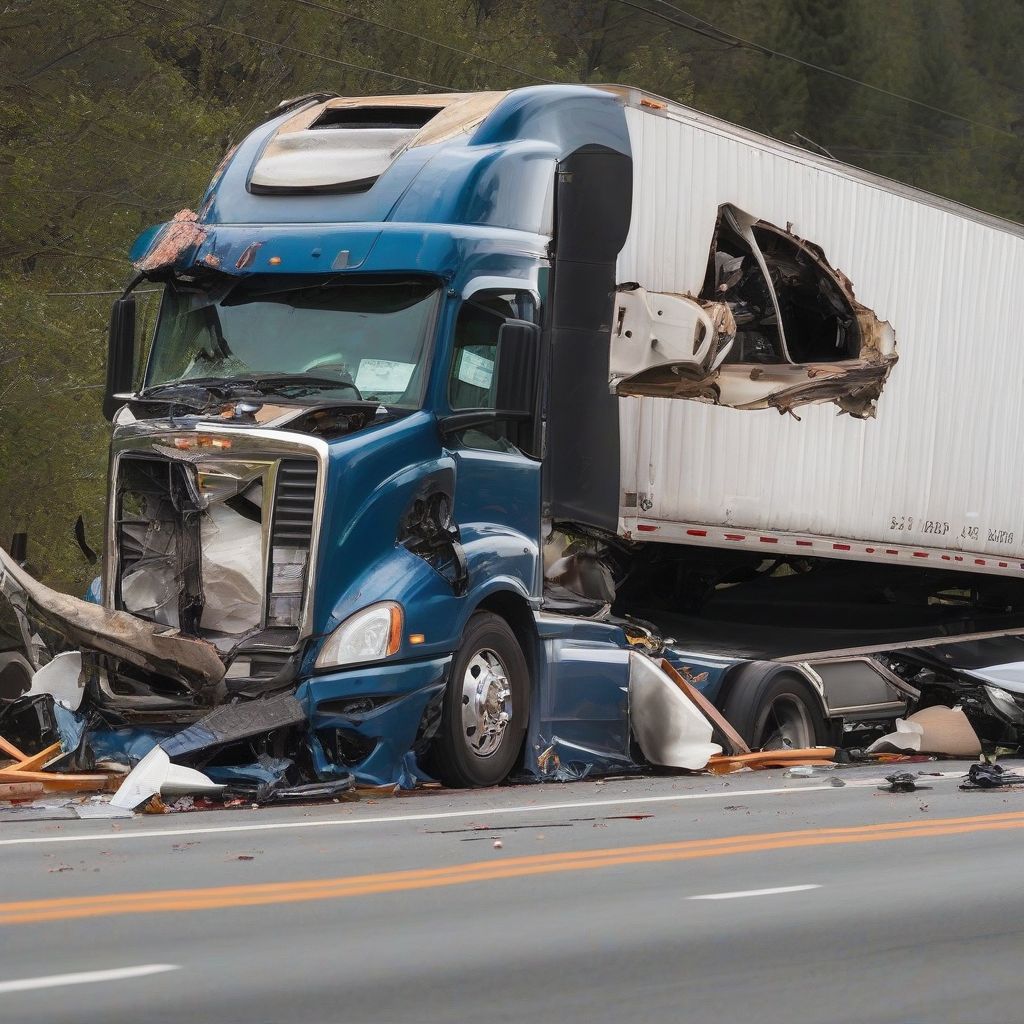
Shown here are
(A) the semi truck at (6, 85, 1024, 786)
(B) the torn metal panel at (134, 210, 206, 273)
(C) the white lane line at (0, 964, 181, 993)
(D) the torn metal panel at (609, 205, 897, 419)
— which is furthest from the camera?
(D) the torn metal panel at (609, 205, 897, 419)

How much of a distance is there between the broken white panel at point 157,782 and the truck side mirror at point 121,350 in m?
2.75

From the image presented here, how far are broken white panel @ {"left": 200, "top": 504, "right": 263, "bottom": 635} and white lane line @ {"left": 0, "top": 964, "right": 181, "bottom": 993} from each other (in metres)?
5.18

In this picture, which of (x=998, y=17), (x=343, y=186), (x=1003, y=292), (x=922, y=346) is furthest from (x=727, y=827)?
(x=998, y=17)

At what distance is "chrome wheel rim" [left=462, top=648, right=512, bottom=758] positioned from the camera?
11820 millimetres

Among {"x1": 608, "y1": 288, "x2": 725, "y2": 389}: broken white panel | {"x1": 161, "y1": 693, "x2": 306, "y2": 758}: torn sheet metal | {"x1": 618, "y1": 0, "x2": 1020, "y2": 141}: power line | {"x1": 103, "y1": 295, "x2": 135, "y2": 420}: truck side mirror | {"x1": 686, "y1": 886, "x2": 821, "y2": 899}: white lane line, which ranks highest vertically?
{"x1": 618, "y1": 0, "x2": 1020, "y2": 141}: power line

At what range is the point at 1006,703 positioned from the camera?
15562mm

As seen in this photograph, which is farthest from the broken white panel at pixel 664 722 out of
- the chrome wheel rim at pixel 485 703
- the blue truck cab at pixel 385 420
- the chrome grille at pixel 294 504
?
the chrome grille at pixel 294 504

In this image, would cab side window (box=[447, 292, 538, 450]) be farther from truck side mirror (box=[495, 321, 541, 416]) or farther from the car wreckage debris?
the car wreckage debris

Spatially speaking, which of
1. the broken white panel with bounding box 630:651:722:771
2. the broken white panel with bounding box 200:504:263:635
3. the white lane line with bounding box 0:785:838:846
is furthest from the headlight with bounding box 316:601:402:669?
the broken white panel with bounding box 630:651:722:771

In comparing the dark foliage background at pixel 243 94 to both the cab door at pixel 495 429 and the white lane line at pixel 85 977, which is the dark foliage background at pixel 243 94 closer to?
the cab door at pixel 495 429

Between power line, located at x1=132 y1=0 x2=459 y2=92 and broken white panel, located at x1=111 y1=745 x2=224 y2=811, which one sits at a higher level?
power line, located at x1=132 y1=0 x2=459 y2=92

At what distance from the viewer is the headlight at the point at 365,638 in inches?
436

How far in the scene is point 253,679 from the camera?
11.1 m

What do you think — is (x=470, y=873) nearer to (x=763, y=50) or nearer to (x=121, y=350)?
(x=121, y=350)
